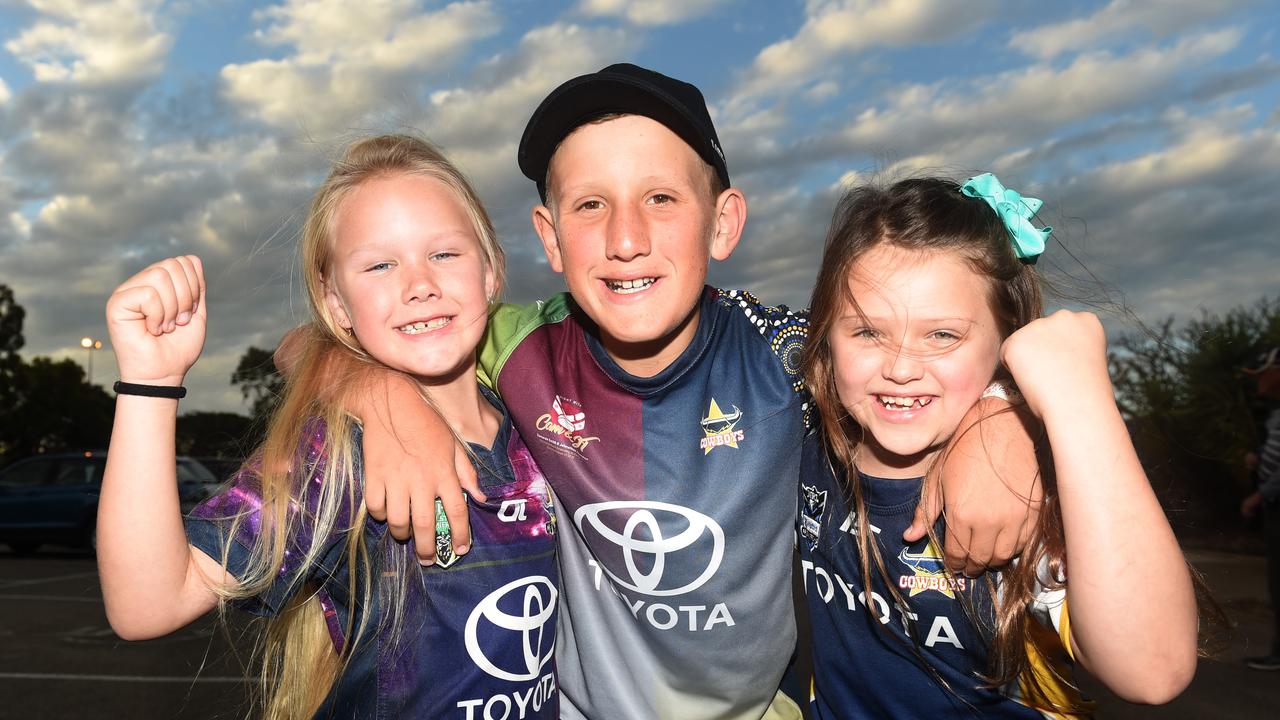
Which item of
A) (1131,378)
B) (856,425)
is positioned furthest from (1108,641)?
(1131,378)

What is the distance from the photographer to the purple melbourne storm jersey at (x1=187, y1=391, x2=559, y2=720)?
2.09 m

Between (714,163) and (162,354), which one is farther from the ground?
(714,163)

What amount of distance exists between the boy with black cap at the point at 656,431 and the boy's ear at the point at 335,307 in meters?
0.40

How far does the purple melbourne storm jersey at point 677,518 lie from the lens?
229cm

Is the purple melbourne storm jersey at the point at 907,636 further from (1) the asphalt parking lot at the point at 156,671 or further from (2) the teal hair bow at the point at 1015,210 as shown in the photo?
(1) the asphalt parking lot at the point at 156,671

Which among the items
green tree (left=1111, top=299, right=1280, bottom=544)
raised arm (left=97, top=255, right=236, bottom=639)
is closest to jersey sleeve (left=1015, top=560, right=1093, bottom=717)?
raised arm (left=97, top=255, right=236, bottom=639)

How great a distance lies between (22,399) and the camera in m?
32.8

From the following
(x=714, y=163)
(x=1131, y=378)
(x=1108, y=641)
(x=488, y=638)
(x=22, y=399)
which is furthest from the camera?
(x=22, y=399)

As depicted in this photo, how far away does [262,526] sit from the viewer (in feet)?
6.46

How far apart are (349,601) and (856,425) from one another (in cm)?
135

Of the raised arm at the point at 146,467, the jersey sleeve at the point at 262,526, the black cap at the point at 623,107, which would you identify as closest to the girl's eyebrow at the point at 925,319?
the black cap at the point at 623,107

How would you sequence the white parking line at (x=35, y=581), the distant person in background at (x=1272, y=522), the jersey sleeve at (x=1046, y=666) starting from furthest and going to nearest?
the white parking line at (x=35, y=581) < the distant person in background at (x=1272, y=522) < the jersey sleeve at (x=1046, y=666)

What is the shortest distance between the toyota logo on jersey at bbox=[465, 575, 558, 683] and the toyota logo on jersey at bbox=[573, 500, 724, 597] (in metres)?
0.23

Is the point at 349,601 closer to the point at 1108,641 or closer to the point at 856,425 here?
the point at 856,425
